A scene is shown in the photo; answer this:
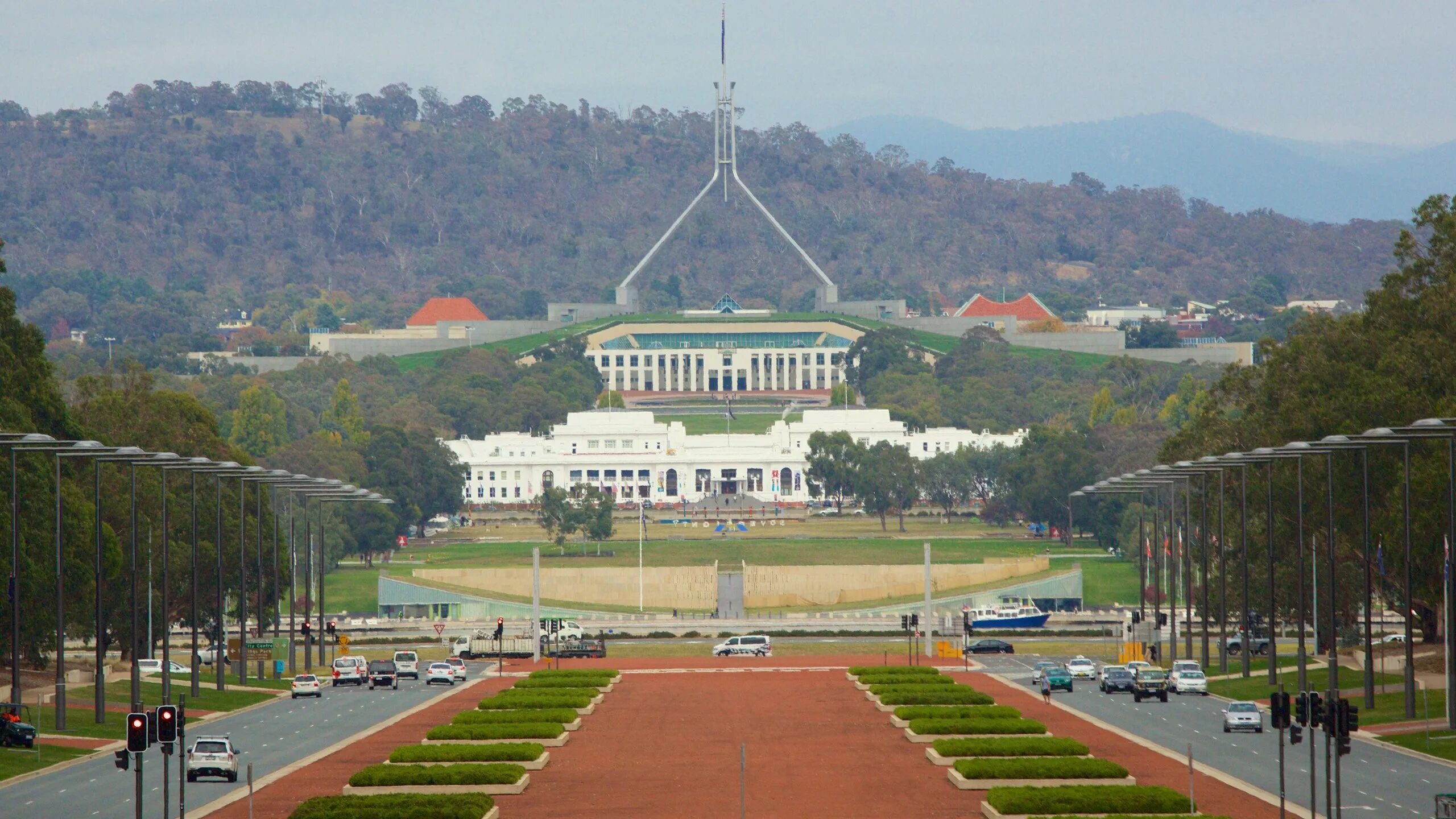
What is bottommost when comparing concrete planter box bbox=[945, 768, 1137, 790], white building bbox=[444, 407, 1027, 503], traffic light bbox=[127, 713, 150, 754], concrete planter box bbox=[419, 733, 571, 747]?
concrete planter box bbox=[945, 768, 1137, 790]

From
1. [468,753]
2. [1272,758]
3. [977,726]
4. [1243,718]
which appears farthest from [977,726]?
[468,753]

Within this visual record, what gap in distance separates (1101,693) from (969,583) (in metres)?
40.9

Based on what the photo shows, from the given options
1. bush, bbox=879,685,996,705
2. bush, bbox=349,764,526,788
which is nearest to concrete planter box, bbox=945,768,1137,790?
bush, bbox=349,764,526,788

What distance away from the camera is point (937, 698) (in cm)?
5544

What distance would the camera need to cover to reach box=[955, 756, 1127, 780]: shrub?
4025 cm

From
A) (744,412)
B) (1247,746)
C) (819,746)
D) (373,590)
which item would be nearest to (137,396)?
(373,590)

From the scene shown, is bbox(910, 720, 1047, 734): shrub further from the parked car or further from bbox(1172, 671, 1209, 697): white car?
the parked car

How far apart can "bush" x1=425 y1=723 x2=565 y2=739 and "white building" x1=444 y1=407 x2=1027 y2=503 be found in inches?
4262

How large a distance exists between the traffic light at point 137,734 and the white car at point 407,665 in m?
39.5

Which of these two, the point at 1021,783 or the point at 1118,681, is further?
the point at 1118,681

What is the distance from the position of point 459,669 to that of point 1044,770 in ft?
109

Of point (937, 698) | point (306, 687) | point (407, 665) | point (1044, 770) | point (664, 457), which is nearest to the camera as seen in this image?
point (1044, 770)

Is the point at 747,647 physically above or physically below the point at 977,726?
below

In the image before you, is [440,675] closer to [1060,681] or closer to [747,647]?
[747,647]
